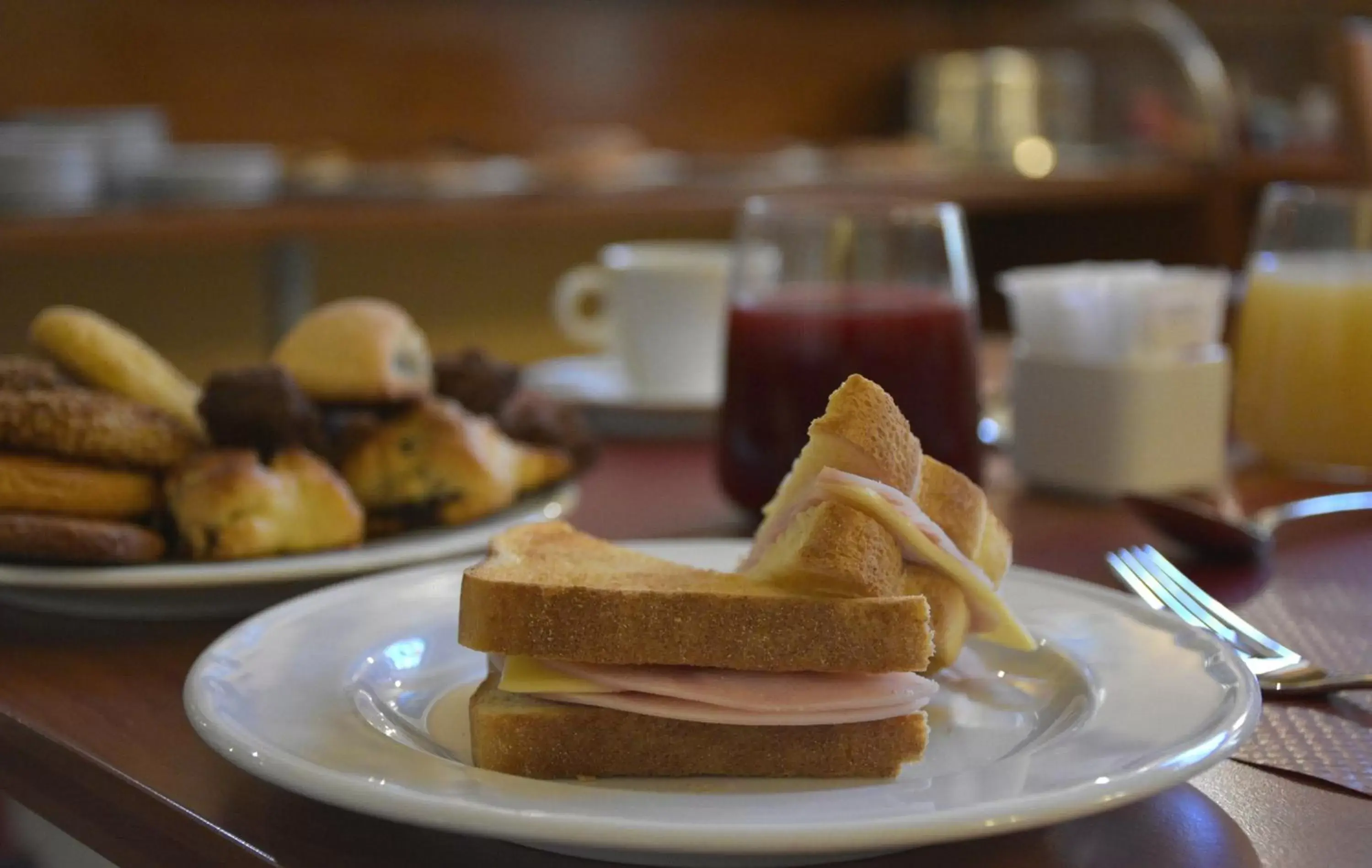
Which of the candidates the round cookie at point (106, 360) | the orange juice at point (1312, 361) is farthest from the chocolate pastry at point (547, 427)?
the orange juice at point (1312, 361)

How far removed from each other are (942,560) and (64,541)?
16.9 inches

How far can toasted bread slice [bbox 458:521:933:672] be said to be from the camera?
538 millimetres

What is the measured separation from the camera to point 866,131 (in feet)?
12.7

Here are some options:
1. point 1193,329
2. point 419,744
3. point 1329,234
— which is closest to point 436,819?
point 419,744

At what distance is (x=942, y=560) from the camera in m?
0.60

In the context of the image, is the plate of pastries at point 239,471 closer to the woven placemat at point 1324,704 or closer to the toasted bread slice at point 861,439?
the toasted bread slice at point 861,439

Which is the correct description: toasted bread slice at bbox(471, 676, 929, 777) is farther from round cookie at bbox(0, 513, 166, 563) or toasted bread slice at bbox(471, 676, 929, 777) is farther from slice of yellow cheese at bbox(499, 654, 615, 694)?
round cookie at bbox(0, 513, 166, 563)

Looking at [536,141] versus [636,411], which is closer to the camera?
[636,411]

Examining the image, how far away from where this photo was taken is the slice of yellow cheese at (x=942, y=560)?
0.57m

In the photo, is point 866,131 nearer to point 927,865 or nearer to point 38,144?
point 38,144

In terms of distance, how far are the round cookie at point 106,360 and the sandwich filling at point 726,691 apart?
0.39 m

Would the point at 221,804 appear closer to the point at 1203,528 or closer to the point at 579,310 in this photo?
the point at 1203,528

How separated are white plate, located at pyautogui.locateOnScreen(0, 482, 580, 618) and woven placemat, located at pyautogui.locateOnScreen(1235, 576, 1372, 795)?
0.36 meters

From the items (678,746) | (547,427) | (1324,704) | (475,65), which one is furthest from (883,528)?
(475,65)
